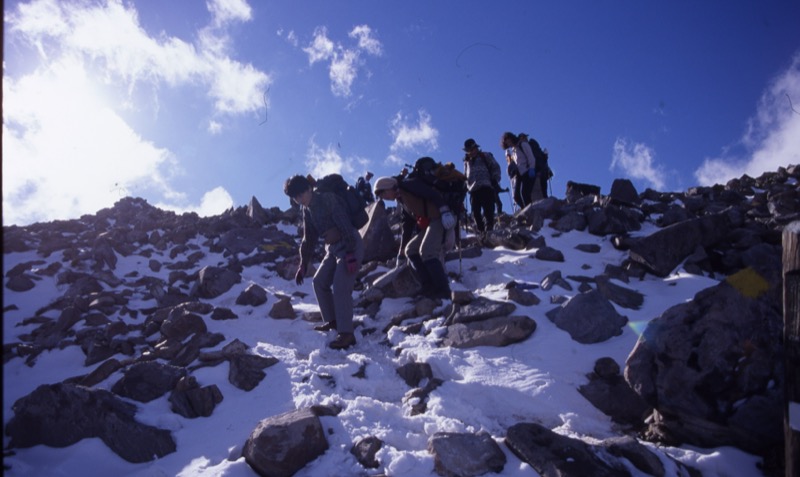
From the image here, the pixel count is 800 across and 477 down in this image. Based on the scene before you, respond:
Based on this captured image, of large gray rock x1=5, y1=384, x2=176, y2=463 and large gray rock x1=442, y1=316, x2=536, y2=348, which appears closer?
large gray rock x1=5, y1=384, x2=176, y2=463

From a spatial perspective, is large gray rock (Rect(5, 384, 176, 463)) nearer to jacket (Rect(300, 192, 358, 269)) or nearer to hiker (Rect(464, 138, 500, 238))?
jacket (Rect(300, 192, 358, 269))

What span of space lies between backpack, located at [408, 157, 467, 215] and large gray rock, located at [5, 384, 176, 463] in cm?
474

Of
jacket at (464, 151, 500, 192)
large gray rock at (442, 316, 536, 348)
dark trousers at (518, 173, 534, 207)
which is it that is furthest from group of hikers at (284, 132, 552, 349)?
dark trousers at (518, 173, 534, 207)

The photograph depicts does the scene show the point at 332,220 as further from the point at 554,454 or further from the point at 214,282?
the point at 214,282

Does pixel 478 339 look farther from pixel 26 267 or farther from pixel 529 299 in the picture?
pixel 26 267

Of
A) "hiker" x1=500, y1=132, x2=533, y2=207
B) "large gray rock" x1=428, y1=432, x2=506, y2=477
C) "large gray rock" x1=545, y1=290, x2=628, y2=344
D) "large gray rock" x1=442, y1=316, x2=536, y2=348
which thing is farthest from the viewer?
"hiker" x1=500, y1=132, x2=533, y2=207

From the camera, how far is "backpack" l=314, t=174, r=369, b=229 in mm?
6452

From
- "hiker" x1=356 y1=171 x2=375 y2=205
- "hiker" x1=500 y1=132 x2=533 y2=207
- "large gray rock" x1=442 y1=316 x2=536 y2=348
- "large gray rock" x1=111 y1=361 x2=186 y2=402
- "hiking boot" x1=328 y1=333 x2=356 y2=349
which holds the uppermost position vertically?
"hiker" x1=356 y1=171 x2=375 y2=205

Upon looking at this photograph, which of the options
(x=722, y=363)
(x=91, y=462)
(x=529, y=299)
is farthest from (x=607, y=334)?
(x=91, y=462)

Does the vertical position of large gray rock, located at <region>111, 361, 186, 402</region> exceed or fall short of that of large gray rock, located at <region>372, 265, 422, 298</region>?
it falls short

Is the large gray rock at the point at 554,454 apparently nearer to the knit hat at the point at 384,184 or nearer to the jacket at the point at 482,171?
the knit hat at the point at 384,184

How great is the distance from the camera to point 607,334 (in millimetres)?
5270

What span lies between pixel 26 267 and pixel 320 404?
1093 cm

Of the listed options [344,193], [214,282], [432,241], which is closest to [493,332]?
[432,241]
